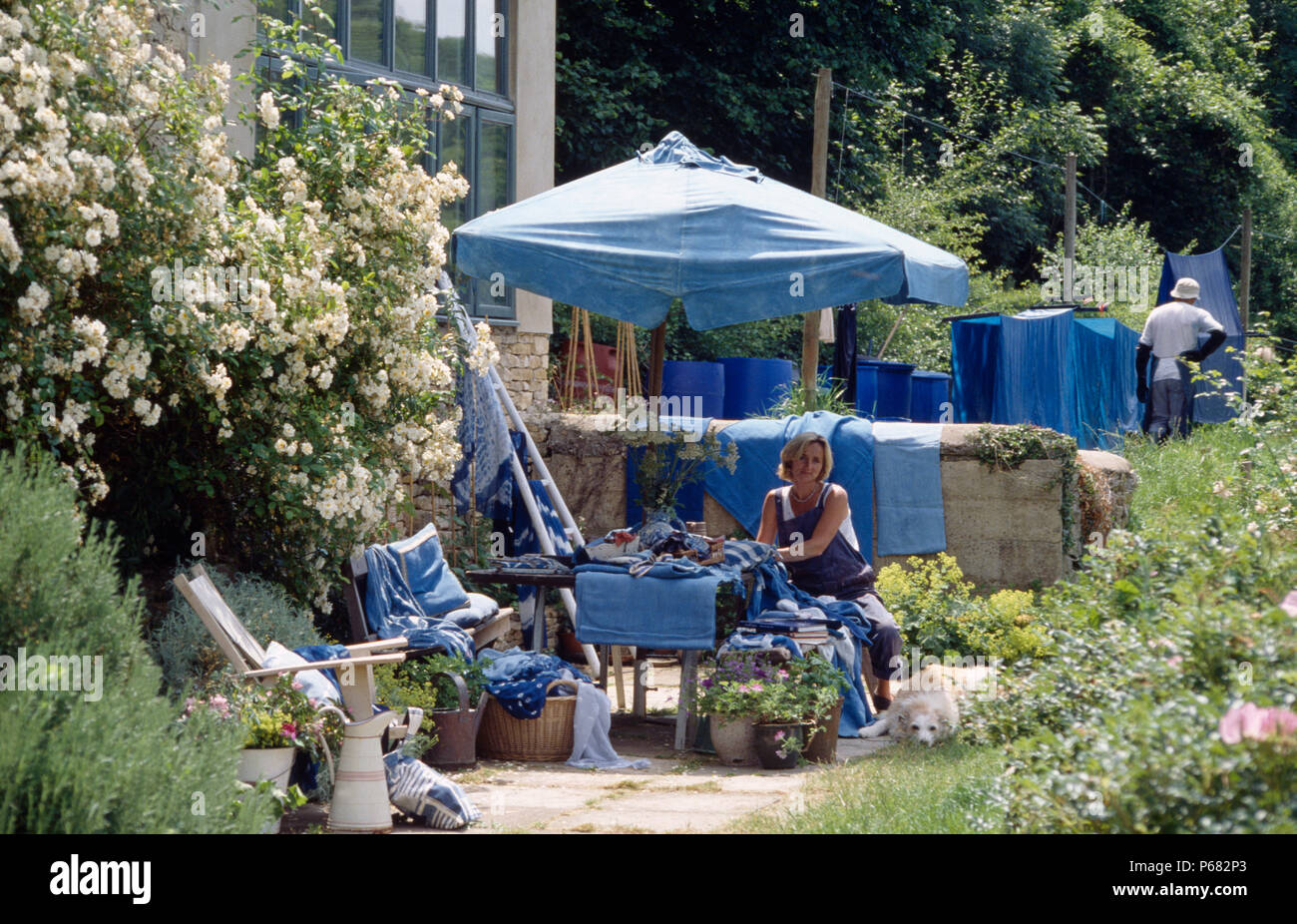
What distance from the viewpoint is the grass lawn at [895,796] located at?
443 cm

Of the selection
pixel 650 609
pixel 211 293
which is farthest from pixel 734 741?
pixel 211 293

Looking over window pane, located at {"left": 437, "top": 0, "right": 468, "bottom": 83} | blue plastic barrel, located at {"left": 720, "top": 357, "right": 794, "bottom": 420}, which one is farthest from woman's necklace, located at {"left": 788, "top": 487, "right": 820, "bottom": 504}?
blue plastic barrel, located at {"left": 720, "top": 357, "right": 794, "bottom": 420}

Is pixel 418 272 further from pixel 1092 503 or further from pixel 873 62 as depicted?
pixel 873 62

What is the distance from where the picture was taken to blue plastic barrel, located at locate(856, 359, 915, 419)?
630 inches

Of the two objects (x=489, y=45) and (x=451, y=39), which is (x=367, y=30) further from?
(x=489, y=45)

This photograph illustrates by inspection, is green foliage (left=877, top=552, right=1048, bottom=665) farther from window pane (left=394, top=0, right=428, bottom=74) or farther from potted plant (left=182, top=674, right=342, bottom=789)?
window pane (left=394, top=0, right=428, bottom=74)

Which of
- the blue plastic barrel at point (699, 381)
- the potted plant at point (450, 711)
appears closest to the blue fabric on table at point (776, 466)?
the potted plant at point (450, 711)

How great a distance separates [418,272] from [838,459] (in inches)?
138

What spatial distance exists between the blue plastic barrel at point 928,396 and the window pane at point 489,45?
27.1 ft

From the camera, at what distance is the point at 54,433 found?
495 cm

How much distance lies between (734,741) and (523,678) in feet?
3.21

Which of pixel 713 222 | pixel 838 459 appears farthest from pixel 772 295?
pixel 838 459

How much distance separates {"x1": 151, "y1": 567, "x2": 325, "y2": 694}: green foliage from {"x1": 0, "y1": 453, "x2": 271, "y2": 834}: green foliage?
4.60 ft

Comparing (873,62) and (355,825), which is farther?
(873,62)
